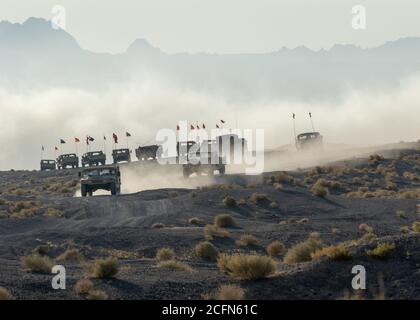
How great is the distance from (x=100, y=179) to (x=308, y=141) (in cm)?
4216

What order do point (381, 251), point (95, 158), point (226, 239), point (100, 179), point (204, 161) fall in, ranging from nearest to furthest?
point (381, 251)
point (226, 239)
point (100, 179)
point (204, 161)
point (95, 158)

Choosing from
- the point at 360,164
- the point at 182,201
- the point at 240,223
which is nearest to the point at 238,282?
the point at 240,223

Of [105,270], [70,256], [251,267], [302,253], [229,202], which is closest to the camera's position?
[251,267]

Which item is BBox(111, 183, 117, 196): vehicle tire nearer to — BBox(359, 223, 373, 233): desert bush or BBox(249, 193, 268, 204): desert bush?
BBox(249, 193, 268, 204): desert bush

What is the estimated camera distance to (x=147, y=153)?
91.2 m

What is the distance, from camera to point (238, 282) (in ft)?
53.4

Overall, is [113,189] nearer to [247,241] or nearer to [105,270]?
[247,241]

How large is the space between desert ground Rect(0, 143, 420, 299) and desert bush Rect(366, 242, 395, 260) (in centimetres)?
3

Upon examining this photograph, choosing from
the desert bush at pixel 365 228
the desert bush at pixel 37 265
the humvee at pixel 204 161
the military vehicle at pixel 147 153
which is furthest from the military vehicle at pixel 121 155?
the desert bush at pixel 37 265

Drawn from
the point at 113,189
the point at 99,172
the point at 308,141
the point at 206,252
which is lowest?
the point at 206,252

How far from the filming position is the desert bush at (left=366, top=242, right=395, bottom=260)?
55.3ft

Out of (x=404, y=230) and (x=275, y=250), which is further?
(x=404, y=230)

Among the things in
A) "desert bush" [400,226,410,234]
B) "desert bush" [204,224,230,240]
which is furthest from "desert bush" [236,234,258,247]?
"desert bush" [400,226,410,234]

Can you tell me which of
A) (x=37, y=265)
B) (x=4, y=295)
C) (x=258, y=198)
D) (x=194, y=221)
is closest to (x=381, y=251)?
(x=4, y=295)
